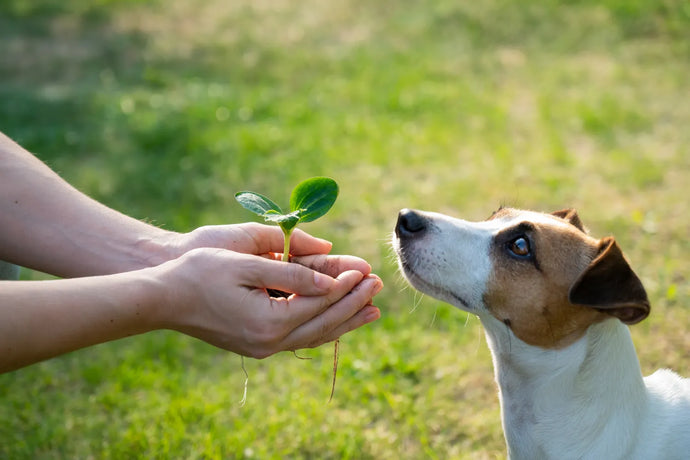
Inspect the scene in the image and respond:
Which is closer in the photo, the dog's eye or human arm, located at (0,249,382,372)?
human arm, located at (0,249,382,372)

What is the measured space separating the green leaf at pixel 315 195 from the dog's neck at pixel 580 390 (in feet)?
2.89

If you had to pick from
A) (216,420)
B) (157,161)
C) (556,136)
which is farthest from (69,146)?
(556,136)

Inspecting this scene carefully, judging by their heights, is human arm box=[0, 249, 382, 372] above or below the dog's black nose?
below

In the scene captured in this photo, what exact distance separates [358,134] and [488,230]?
4.50m

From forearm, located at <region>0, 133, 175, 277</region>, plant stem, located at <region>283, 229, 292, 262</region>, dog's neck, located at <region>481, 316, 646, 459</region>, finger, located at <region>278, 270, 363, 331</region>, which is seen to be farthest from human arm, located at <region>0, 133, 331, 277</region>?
dog's neck, located at <region>481, 316, 646, 459</region>

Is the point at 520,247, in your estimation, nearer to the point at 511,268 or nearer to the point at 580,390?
the point at 511,268

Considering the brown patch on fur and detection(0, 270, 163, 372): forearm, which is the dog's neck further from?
detection(0, 270, 163, 372): forearm

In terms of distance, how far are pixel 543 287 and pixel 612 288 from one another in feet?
1.00

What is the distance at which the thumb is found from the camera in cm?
265

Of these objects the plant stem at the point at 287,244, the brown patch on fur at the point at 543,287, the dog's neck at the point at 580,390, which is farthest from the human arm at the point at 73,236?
the dog's neck at the point at 580,390

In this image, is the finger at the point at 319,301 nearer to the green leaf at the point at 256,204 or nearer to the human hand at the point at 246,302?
the human hand at the point at 246,302

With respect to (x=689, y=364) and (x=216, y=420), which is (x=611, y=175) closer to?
(x=689, y=364)

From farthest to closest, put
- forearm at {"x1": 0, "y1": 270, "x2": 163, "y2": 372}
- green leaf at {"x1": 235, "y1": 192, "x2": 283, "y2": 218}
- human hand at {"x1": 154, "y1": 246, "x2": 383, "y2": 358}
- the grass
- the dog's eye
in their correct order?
the grass, the dog's eye, green leaf at {"x1": 235, "y1": 192, "x2": 283, "y2": 218}, human hand at {"x1": 154, "y1": 246, "x2": 383, "y2": 358}, forearm at {"x1": 0, "y1": 270, "x2": 163, "y2": 372}

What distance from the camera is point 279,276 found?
2676mm
